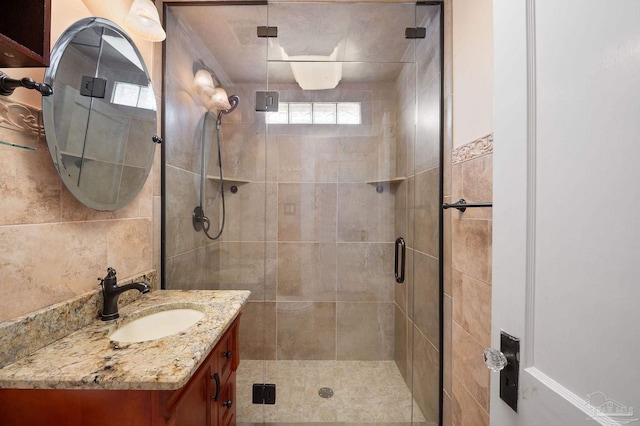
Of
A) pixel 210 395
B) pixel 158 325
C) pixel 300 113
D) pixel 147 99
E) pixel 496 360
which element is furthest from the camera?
pixel 300 113

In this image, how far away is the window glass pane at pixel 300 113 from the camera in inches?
68.6

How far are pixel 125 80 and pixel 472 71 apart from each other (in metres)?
1.62

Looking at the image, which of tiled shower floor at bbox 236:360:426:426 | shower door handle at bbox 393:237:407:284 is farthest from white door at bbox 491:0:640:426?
tiled shower floor at bbox 236:360:426:426

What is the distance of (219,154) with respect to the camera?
170 cm

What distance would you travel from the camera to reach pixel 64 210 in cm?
96

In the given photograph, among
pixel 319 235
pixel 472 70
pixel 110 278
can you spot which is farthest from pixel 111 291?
pixel 472 70

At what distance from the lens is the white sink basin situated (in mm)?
1065

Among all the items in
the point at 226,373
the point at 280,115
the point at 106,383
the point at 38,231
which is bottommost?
the point at 226,373

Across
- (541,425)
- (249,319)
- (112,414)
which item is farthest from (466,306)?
(112,414)

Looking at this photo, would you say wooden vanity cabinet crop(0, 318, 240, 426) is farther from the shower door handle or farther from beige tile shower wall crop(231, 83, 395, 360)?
the shower door handle

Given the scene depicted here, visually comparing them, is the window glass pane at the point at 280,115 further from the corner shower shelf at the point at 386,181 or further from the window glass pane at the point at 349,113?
the corner shower shelf at the point at 386,181

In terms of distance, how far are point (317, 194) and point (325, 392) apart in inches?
51.2

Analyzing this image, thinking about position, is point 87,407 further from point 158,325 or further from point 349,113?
point 349,113

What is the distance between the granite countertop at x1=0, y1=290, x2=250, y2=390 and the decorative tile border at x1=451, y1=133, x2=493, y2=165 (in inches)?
51.1
